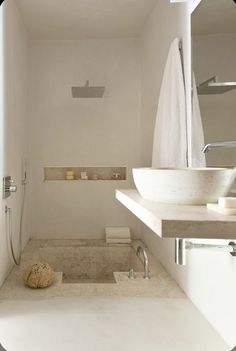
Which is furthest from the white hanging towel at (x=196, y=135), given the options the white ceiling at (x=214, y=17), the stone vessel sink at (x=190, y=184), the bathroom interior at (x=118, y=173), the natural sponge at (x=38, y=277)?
the natural sponge at (x=38, y=277)

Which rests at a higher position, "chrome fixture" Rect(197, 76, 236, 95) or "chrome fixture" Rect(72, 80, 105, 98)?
"chrome fixture" Rect(72, 80, 105, 98)

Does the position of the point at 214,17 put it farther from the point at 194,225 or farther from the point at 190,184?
the point at 194,225

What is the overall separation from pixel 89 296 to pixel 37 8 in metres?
1.71

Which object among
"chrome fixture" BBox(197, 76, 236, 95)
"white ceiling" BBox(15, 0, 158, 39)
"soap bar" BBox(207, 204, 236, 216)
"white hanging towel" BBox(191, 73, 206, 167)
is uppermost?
"white ceiling" BBox(15, 0, 158, 39)

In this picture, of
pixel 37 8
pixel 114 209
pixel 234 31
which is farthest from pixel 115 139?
pixel 234 31

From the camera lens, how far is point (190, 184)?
0.70m

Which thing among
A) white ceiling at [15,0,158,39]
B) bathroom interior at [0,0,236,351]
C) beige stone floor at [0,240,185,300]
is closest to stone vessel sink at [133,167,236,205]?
bathroom interior at [0,0,236,351]

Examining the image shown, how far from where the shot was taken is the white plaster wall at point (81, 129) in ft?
7.43

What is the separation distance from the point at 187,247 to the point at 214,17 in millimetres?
857

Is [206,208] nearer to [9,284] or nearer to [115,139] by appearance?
[9,284]

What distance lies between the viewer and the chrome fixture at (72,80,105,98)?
207 centimetres

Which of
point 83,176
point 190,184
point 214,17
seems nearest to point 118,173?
point 83,176

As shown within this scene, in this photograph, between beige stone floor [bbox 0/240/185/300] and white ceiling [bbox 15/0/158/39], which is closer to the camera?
beige stone floor [bbox 0/240/185/300]

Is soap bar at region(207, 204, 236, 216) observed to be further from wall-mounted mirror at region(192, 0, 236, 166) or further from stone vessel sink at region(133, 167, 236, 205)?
wall-mounted mirror at region(192, 0, 236, 166)
